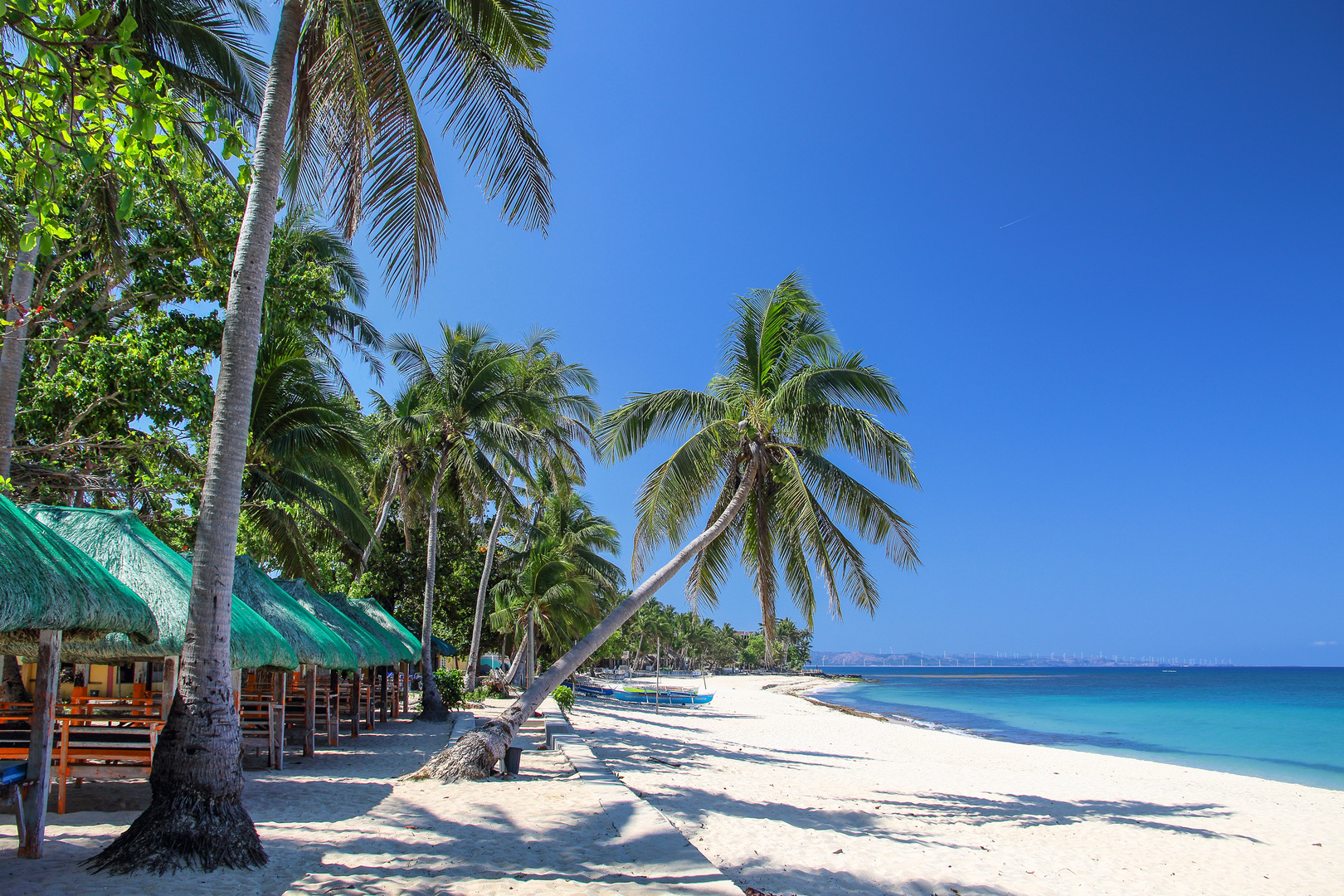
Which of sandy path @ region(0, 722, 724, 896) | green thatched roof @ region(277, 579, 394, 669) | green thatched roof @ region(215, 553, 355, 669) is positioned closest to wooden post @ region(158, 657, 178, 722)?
sandy path @ region(0, 722, 724, 896)

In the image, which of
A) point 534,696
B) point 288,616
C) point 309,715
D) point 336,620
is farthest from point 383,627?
point 534,696

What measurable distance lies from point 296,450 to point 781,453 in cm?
848

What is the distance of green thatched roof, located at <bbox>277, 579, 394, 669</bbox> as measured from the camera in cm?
1155

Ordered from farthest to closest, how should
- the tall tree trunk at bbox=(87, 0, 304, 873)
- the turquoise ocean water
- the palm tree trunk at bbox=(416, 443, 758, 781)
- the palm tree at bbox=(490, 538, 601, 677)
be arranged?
the palm tree at bbox=(490, 538, 601, 677)
the turquoise ocean water
the palm tree trunk at bbox=(416, 443, 758, 781)
the tall tree trunk at bbox=(87, 0, 304, 873)

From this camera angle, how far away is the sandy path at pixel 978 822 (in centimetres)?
662

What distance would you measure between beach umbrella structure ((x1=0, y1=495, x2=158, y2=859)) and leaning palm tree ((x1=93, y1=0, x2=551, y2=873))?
0.53m

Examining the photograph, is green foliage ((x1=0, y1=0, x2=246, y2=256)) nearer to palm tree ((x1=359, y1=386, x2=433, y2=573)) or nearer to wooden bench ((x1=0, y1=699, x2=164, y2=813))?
wooden bench ((x1=0, y1=699, x2=164, y2=813))

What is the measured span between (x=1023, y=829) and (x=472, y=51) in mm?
9651

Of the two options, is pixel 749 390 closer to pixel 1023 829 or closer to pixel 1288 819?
pixel 1023 829

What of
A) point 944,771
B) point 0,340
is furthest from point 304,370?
point 944,771

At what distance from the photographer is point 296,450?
13461 millimetres

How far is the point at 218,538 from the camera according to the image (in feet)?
17.2

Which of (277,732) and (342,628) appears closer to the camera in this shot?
(277,732)

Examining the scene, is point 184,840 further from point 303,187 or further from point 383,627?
point 383,627
